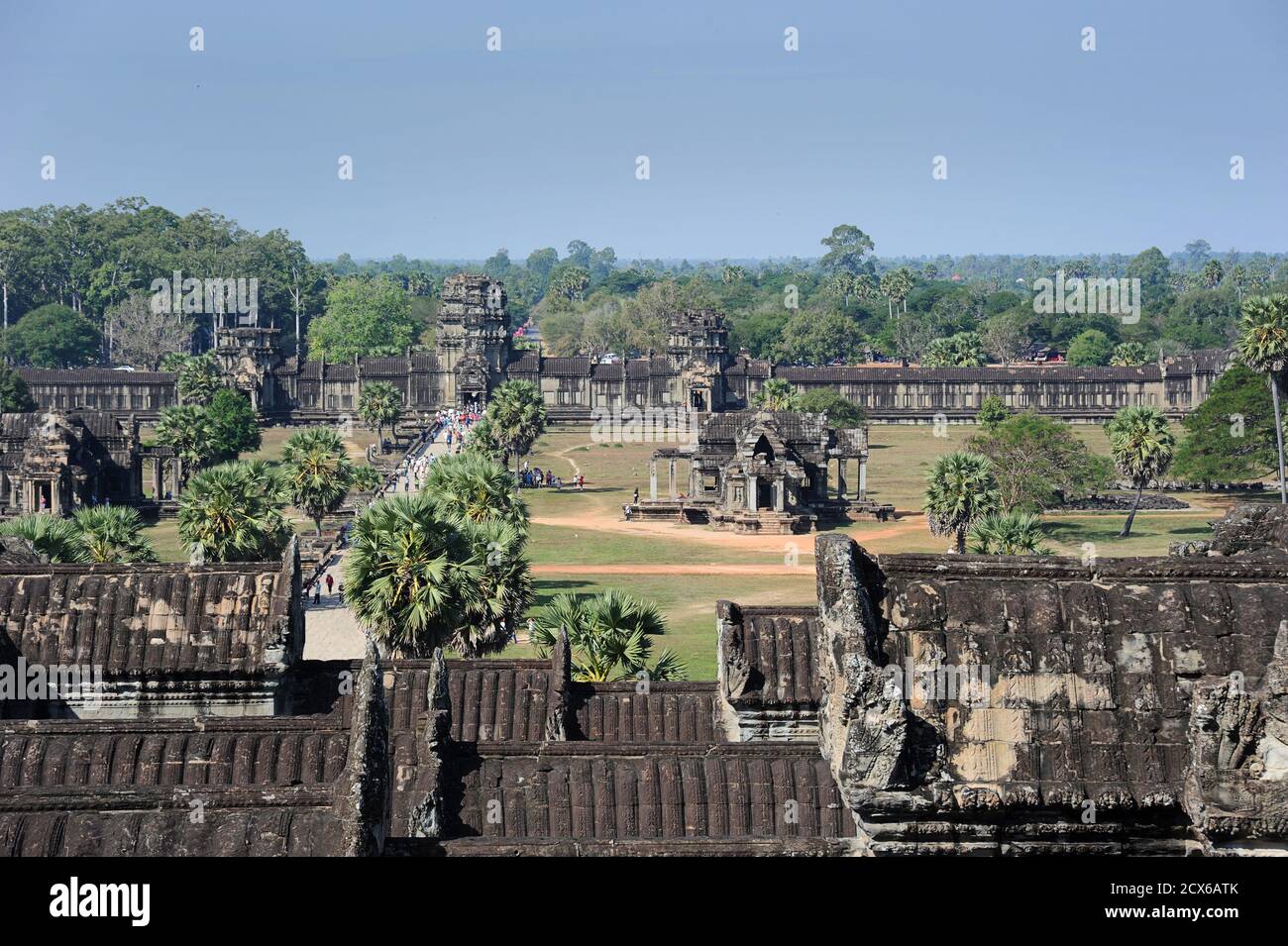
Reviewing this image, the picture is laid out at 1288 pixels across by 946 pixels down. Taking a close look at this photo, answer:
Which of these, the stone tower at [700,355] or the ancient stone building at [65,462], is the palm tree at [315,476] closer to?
the ancient stone building at [65,462]

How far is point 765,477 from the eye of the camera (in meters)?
85.2

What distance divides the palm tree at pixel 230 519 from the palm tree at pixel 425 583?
1373 centimetres

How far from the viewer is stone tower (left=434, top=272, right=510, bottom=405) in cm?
15475

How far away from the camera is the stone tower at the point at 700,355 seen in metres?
158

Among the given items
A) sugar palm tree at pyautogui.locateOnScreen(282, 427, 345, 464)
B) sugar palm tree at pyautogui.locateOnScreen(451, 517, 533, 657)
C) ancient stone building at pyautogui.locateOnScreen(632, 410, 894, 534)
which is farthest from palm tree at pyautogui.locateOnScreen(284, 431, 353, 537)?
sugar palm tree at pyautogui.locateOnScreen(451, 517, 533, 657)

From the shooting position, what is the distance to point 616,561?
73.2 meters

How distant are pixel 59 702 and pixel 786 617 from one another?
10.2m

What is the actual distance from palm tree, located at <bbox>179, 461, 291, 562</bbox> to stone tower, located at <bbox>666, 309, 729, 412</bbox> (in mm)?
107867

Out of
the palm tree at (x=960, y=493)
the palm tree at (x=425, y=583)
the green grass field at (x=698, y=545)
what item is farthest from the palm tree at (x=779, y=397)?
the palm tree at (x=425, y=583)

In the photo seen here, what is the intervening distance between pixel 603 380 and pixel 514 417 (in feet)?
198

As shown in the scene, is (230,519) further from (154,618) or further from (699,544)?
(699,544)

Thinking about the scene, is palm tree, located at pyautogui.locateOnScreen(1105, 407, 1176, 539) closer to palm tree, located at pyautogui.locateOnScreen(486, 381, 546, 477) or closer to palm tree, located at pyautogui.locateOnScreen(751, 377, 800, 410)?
palm tree, located at pyautogui.locateOnScreen(486, 381, 546, 477)

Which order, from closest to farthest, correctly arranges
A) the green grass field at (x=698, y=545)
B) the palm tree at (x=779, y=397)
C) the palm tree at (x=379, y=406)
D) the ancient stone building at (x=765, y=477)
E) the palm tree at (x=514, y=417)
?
the green grass field at (x=698, y=545) < the ancient stone building at (x=765, y=477) < the palm tree at (x=514, y=417) < the palm tree at (x=779, y=397) < the palm tree at (x=379, y=406)
